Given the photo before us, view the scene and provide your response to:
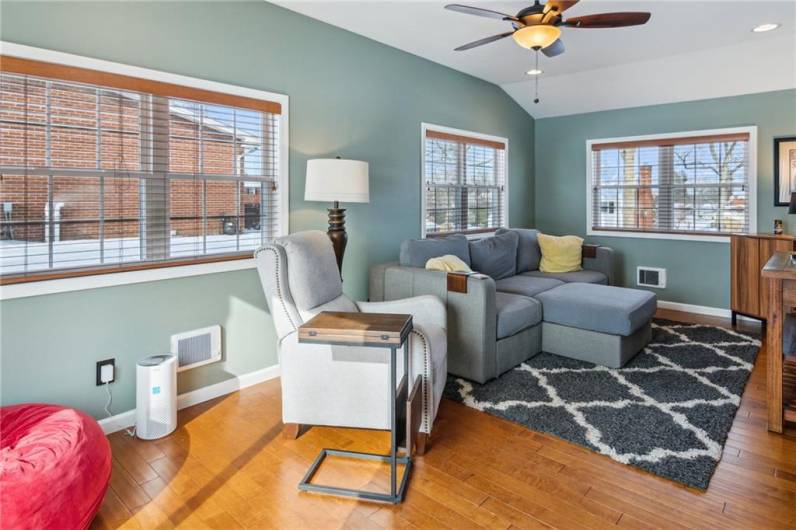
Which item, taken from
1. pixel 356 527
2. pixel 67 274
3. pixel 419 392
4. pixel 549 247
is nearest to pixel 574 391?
pixel 419 392

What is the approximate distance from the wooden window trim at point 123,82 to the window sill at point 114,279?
99cm

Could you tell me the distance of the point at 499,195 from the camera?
19.2 ft

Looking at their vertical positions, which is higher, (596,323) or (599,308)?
(599,308)

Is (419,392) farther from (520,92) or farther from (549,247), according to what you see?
(520,92)

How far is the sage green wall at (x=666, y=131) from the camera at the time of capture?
4.77 m

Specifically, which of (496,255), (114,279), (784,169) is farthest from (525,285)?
(114,279)

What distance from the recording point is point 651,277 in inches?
220

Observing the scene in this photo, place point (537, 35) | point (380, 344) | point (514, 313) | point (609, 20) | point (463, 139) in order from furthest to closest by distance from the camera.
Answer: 1. point (463, 139)
2. point (514, 313)
3. point (537, 35)
4. point (609, 20)
5. point (380, 344)

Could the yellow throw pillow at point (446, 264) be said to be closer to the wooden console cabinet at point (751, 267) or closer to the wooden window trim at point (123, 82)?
the wooden window trim at point (123, 82)

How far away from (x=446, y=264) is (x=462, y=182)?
6.06ft

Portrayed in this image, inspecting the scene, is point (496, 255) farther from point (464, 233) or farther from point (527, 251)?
point (464, 233)

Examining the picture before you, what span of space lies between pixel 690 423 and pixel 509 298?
143cm

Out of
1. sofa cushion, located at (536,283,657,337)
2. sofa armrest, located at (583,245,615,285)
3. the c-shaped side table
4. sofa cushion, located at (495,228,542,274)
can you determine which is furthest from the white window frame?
sofa armrest, located at (583,245,615,285)

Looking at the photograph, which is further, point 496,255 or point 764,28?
point 496,255
